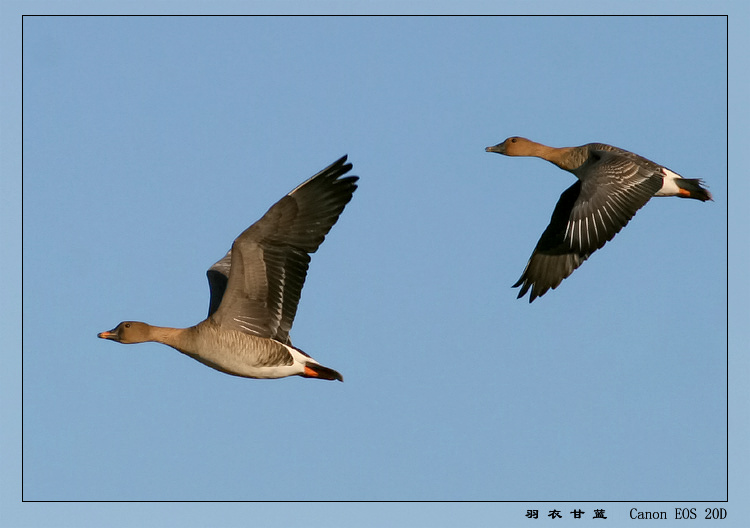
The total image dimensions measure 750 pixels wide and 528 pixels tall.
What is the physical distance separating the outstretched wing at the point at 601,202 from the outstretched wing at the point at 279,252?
3072 mm

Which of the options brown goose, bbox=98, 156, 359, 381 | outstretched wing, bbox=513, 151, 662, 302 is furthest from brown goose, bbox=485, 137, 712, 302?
brown goose, bbox=98, 156, 359, 381

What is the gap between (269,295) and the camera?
40.4 feet

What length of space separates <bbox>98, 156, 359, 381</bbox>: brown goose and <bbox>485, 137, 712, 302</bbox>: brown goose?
3.13 meters

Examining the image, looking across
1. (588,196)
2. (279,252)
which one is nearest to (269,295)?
(279,252)

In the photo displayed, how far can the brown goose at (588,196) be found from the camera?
1306 cm

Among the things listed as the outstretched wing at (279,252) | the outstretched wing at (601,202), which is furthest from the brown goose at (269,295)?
the outstretched wing at (601,202)

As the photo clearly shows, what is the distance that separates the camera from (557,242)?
1527 cm

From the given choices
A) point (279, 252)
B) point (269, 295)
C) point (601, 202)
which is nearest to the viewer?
point (279, 252)

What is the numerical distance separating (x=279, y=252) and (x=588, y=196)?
4.00 meters

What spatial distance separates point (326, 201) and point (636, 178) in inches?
166

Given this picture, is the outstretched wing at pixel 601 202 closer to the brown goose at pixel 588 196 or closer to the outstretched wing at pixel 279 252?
the brown goose at pixel 588 196

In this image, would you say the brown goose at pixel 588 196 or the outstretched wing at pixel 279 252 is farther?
the brown goose at pixel 588 196

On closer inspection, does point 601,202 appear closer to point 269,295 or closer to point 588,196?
point 588,196
